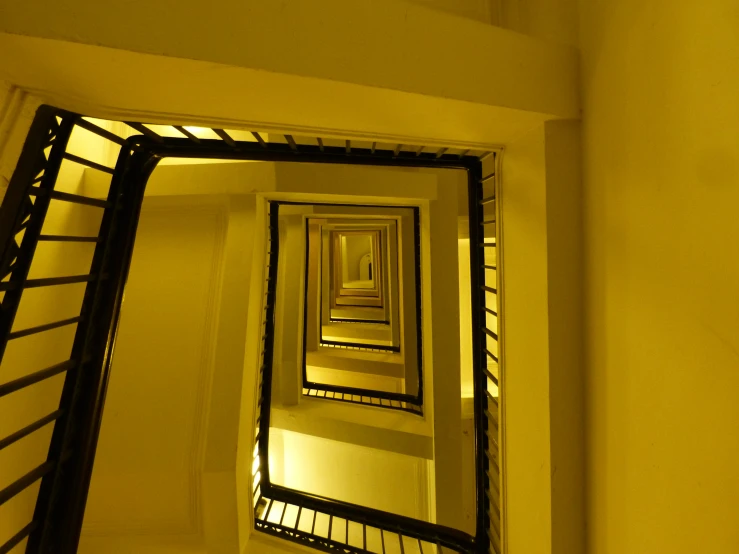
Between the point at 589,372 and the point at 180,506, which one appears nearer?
the point at 589,372

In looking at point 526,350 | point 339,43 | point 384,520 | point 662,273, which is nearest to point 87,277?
point 339,43

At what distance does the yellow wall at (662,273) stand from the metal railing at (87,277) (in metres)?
0.80

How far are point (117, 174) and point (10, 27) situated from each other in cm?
88

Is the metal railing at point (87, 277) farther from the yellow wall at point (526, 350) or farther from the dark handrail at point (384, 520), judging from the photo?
the yellow wall at point (526, 350)

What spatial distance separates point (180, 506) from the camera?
93.0 inches

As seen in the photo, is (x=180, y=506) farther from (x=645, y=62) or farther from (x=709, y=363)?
(x=645, y=62)

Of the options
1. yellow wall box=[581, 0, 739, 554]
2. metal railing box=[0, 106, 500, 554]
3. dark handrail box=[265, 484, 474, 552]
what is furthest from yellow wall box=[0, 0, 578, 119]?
dark handrail box=[265, 484, 474, 552]

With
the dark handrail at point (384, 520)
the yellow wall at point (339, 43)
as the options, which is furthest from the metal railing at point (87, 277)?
the yellow wall at point (339, 43)

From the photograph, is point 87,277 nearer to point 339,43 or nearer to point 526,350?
point 339,43

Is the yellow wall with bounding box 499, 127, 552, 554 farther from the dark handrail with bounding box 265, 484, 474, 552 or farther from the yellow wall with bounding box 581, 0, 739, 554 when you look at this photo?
the dark handrail with bounding box 265, 484, 474, 552

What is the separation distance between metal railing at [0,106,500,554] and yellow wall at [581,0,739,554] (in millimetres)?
802

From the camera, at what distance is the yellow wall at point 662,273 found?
773 mm

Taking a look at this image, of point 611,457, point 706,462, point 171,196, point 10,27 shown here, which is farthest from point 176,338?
point 706,462

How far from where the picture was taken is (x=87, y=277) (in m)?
1.53
